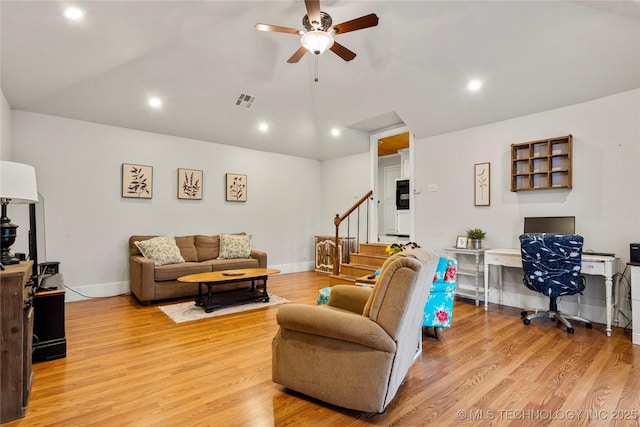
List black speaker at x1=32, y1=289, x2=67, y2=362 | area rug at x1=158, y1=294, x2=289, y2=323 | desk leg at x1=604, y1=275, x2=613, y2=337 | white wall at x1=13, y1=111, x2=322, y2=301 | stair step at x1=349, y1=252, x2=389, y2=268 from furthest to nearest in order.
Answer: stair step at x1=349, y1=252, x2=389, y2=268 < white wall at x1=13, y1=111, x2=322, y2=301 < area rug at x1=158, y1=294, x2=289, y2=323 < desk leg at x1=604, y1=275, x2=613, y2=337 < black speaker at x1=32, y1=289, x2=67, y2=362

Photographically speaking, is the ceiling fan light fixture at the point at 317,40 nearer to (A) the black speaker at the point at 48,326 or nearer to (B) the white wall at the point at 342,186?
(A) the black speaker at the point at 48,326

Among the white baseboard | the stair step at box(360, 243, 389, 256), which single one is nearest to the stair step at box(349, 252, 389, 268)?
the stair step at box(360, 243, 389, 256)

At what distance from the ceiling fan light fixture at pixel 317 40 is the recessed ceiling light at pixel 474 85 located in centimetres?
216

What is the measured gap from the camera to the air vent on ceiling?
525 centimetres

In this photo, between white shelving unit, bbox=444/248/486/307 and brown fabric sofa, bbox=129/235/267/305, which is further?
white shelving unit, bbox=444/248/486/307

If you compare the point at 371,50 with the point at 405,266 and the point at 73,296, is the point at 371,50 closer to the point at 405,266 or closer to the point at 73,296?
the point at 405,266

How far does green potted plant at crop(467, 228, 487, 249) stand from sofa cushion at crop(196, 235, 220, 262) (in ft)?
13.7

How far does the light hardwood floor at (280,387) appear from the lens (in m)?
1.95

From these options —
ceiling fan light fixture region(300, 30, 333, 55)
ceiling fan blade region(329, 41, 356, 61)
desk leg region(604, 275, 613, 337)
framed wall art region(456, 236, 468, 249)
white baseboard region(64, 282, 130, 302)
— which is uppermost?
ceiling fan blade region(329, 41, 356, 61)

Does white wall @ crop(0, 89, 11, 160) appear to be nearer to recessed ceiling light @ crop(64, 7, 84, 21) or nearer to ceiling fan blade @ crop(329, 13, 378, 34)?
recessed ceiling light @ crop(64, 7, 84, 21)

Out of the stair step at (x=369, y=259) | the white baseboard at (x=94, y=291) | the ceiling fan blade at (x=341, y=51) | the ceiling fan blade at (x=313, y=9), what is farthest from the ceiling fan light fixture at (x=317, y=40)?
the white baseboard at (x=94, y=291)

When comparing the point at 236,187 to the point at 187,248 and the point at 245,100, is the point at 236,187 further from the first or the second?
the point at 245,100

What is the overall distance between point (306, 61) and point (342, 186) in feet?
10.2

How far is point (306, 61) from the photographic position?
4.74m
